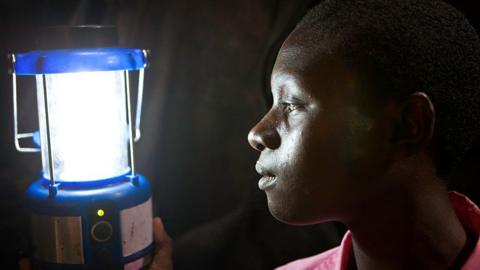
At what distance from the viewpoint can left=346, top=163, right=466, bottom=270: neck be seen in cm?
105

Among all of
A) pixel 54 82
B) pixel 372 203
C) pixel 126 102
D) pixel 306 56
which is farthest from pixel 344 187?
pixel 54 82

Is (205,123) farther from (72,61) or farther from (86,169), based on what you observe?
(72,61)

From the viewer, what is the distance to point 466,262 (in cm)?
106

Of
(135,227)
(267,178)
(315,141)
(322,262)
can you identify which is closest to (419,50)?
(315,141)

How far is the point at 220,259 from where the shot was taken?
5.40 ft

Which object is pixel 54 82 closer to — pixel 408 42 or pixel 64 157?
pixel 64 157

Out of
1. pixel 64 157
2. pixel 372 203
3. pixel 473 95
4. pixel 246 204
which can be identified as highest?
pixel 473 95

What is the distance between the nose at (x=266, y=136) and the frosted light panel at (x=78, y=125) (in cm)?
39

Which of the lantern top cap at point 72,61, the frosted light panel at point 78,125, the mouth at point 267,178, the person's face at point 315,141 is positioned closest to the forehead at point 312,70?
the person's face at point 315,141

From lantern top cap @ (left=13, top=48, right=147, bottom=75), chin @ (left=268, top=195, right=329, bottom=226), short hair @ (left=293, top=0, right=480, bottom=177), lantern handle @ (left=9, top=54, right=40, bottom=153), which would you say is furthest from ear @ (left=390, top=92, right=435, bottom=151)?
lantern handle @ (left=9, top=54, right=40, bottom=153)

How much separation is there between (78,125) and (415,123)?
73 cm

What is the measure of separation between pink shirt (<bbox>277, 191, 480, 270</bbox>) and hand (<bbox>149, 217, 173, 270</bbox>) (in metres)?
0.27

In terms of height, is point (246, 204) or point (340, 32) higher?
point (340, 32)

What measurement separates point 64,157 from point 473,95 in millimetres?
849
